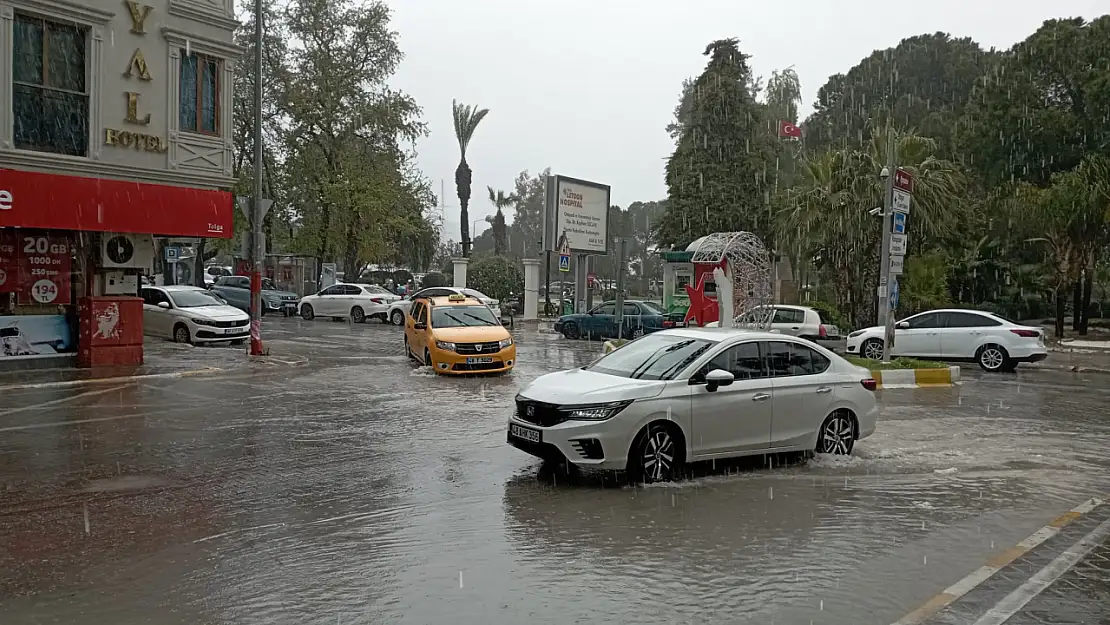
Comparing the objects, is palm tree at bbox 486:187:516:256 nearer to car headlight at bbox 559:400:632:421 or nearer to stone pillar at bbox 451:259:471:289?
Result: stone pillar at bbox 451:259:471:289

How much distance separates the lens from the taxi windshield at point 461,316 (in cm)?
1880

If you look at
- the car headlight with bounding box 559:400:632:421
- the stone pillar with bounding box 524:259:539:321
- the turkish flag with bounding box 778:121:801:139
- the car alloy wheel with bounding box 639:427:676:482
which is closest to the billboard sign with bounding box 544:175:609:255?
the stone pillar with bounding box 524:259:539:321

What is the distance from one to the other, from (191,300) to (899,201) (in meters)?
18.2

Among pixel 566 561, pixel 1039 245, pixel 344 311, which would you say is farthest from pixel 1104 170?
pixel 566 561

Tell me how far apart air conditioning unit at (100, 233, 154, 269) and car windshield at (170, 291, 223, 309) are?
248 inches

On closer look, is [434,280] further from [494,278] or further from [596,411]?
[596,411]

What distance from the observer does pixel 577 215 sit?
3697 centimetres

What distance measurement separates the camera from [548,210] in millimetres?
35875

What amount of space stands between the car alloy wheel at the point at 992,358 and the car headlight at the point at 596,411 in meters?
16.3

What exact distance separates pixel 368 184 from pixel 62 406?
28914mm

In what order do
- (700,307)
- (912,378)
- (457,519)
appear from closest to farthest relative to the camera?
(457,519) → (912,378) → (700,307)

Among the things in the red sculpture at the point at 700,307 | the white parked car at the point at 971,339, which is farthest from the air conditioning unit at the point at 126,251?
the white parked car at the point at 971,339

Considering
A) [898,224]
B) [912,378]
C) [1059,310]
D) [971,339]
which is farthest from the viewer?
[1059,310]

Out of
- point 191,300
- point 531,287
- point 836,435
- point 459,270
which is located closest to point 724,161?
point 531,287
